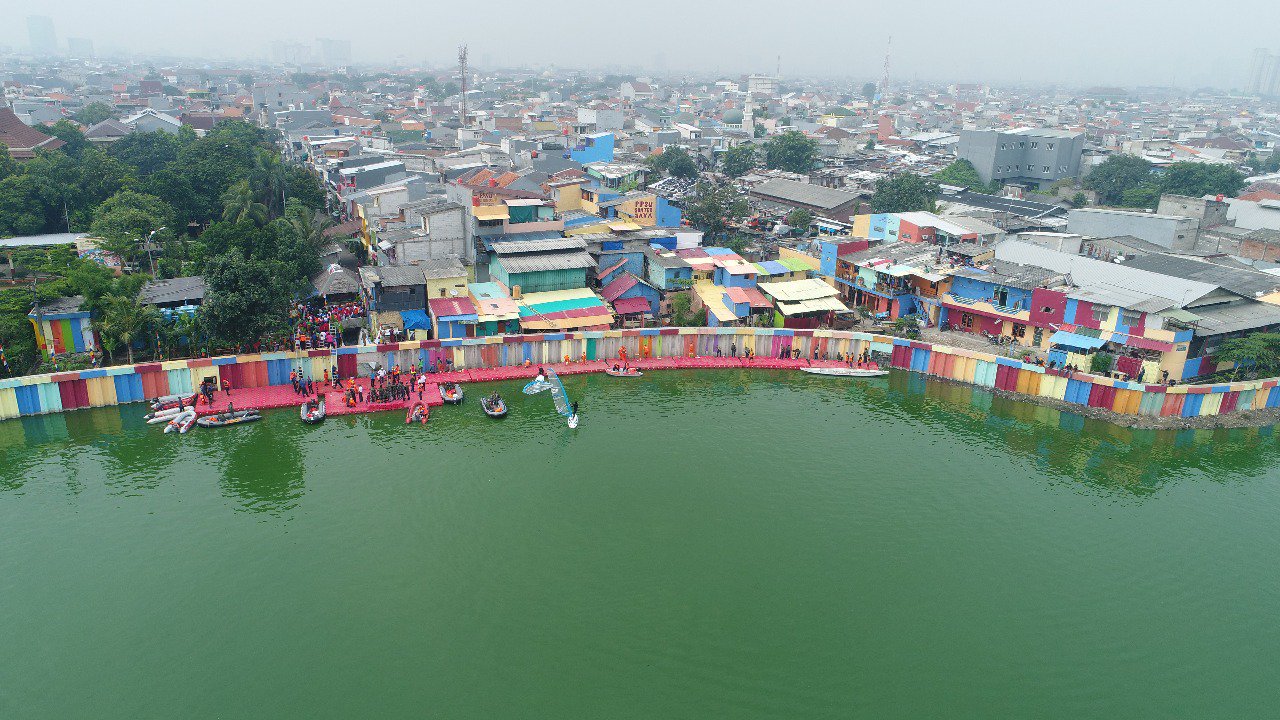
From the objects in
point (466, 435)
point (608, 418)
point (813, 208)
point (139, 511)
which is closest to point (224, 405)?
point (139, 511)

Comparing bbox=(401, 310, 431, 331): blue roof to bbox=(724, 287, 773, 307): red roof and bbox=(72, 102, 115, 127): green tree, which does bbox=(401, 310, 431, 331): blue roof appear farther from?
bbox=(72, 102, 115, 127): green tree

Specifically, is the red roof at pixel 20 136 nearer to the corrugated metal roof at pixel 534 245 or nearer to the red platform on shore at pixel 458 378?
the corrugated metal roof at pixel 534 245

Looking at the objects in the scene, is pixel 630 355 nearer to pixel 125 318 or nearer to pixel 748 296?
pixel 748 296

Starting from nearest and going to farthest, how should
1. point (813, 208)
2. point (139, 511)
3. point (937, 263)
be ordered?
point (139, 511) → point (937, 263) → point (813, 208)

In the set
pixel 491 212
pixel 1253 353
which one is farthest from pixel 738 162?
pixel 1253 353

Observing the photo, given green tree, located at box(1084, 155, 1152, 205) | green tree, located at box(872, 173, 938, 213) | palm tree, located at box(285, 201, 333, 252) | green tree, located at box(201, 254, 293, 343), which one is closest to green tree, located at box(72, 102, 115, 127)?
palm tree, located at box(285, 201, 333, 252)

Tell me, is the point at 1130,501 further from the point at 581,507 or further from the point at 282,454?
the point at 282,454
